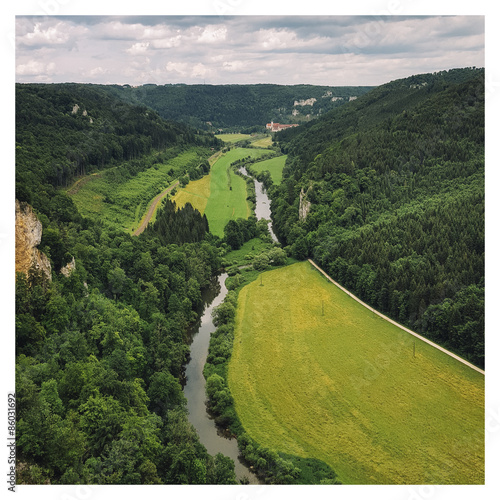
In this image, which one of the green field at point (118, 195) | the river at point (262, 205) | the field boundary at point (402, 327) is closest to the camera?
the field boundary at point (402, 327)

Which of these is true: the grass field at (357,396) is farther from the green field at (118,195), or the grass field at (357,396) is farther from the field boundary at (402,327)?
the green field at (118,195)

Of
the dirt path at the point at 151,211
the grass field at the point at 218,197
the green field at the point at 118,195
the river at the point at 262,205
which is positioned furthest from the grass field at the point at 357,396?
the grass field at the point at 218,197

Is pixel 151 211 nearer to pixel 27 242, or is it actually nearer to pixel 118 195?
pixel 118 195

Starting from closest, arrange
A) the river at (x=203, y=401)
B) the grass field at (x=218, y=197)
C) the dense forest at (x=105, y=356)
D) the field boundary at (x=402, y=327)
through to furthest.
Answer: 1. the dense forest at (x=105, y=356)
2. the river at (x=203, y=401)
3. the field boundary at (x=402, y=327)
4. the grass field at (x=218, y=197)

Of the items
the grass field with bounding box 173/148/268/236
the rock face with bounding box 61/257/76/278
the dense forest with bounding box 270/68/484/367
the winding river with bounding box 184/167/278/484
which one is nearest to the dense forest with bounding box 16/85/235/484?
the rock face with bounding box 61/257/76/278

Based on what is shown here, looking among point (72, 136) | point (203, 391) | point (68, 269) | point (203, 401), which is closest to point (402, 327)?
point (203, 391)

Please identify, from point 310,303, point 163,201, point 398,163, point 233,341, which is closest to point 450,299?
point 310,303

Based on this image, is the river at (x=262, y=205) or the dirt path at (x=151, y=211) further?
the river at (x=262, y=205)

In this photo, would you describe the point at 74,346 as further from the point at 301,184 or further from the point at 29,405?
the point at 301,184
